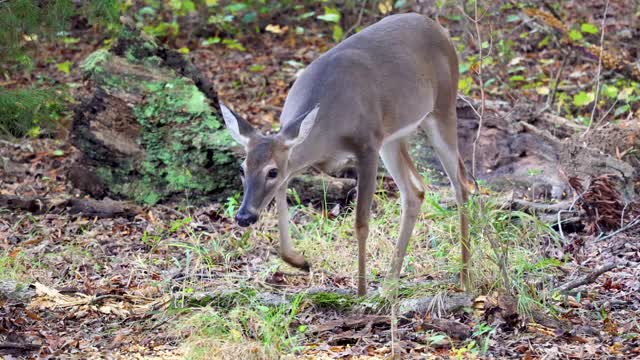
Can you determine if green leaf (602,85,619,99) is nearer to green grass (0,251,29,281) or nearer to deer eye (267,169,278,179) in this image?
deer eye (267,169,278,179)

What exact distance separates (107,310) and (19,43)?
2408 millimetres

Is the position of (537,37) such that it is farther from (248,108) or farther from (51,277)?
(51,277)

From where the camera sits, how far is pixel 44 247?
722 cm

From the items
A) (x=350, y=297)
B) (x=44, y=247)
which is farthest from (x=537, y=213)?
(x=44, y=247)

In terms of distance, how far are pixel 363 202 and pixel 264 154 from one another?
0.73 m

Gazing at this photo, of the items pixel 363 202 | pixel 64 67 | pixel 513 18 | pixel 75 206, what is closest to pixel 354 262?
pixel 363 202

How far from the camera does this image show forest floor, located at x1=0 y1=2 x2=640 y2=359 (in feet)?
16.8

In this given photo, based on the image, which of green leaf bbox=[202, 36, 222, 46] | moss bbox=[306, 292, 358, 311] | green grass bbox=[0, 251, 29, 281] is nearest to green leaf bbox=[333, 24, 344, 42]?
green leaf bbox=[202, 36, 222, 46]

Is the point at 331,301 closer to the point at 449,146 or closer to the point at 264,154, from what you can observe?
the point at 264,154

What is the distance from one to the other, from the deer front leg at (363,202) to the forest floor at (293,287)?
165 mm

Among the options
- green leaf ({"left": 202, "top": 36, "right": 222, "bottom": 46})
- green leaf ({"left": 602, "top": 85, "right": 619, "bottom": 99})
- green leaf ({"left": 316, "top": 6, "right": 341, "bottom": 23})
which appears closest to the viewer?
green leaf ({"left": 602, "top": 85, "right": 619, "bottom": 99})

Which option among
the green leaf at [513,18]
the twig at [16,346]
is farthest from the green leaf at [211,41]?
the twig at [16,346]

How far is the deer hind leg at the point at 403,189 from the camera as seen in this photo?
6288 millimetres

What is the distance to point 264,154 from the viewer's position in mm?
5523
